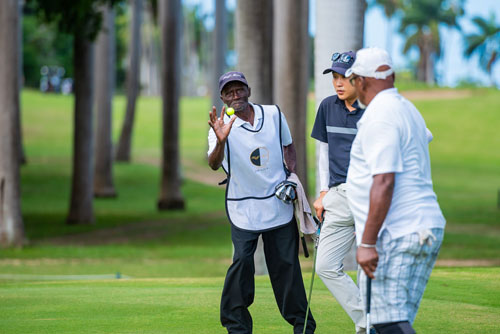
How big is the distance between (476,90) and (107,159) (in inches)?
1993

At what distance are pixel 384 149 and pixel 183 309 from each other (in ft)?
14.0

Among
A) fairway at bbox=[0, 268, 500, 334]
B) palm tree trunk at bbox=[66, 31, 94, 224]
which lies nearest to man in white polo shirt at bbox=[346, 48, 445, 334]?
fairway at bbox=[0, 268, 500, 334]

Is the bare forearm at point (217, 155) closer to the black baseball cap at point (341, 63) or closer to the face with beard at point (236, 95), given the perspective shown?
the face with beard at point (236, 95)

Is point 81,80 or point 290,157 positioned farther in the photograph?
point 81,80

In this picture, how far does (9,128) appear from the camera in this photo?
20.4 meters

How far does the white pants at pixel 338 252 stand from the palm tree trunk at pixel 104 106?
95.3 ft

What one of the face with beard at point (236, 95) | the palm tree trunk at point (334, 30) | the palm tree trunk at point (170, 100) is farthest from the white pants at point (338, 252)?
the palm tree trunk at point (170, 100)

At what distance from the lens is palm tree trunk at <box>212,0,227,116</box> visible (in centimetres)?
3888

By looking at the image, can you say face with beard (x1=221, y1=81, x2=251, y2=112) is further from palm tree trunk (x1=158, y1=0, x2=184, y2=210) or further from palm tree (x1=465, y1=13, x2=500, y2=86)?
palm tree (x1=465, y1=13, x2=500, y2=86)

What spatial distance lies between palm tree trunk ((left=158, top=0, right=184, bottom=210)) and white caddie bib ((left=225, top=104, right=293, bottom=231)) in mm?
24272

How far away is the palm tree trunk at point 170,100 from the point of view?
30.8 metres

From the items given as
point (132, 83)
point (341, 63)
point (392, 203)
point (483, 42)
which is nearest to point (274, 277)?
point (341, 63)

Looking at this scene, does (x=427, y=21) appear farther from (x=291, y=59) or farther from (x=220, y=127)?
(x=220, y=127)

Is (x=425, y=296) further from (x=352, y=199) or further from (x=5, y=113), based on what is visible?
(x=5, y=113)
